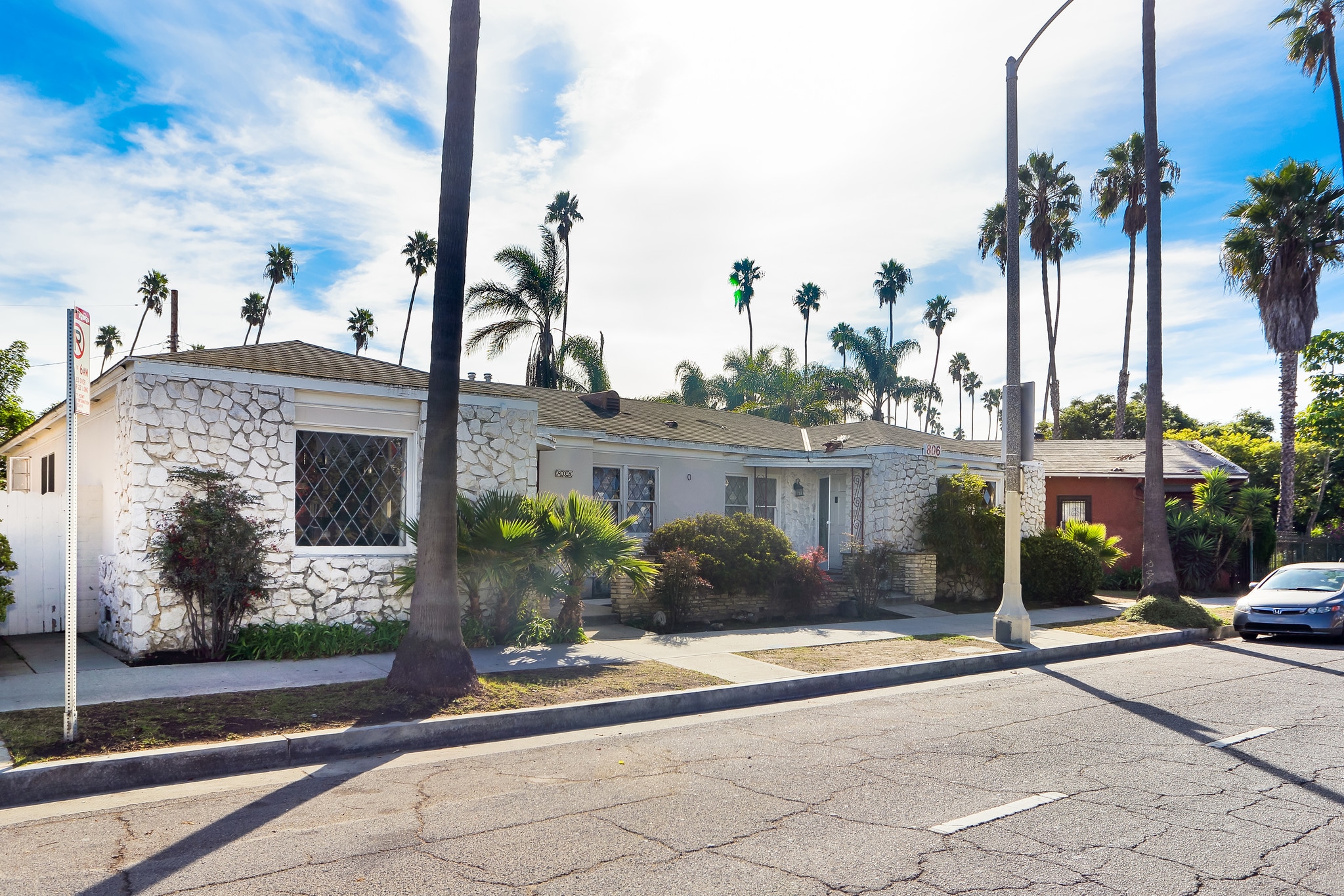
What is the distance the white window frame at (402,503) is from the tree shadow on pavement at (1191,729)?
A: 8227 millimetres

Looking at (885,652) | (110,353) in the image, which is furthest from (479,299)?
(110,353)

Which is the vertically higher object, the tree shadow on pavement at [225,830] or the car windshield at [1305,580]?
the car windshield at [1305,580]

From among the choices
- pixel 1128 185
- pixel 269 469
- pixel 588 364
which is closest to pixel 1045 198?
pixel 1128 185

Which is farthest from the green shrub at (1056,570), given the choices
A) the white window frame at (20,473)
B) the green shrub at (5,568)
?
the white window frame at (20,473)

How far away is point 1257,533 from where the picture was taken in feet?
77.4

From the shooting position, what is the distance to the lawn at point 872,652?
10.8 meters

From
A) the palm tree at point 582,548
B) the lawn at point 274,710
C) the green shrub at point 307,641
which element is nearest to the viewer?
the lawn at point 274,710

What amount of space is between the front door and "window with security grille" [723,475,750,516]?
6.21 feet

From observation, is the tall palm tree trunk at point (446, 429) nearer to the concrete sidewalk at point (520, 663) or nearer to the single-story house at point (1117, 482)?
the concrete sidewalk at point (520, 663)

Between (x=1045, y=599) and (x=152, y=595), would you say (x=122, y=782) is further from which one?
(x=1045, y=599)

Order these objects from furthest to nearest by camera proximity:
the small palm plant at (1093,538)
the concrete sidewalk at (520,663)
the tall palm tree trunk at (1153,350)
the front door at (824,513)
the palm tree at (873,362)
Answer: the palm tree at (873,362) → the small palm plant at (1093,538) → the front door at (824,513) → the tall palm tree trunk at (1153,350) → the concrete sidewalk at (520,663)

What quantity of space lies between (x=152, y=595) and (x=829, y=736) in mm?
7439

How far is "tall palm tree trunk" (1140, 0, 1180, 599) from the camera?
1658 cm

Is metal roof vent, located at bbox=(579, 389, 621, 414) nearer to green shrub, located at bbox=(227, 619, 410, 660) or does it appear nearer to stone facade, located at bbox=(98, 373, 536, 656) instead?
stone facade, located at bbox=(98, 373, 536, 656)
